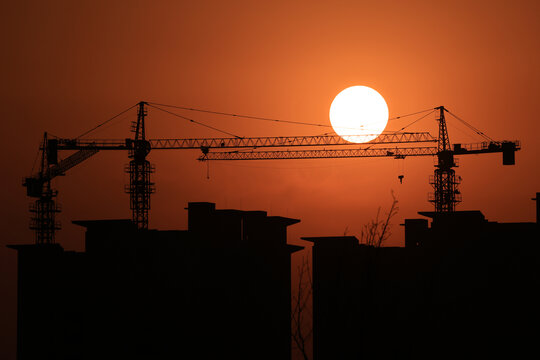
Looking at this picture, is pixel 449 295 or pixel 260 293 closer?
pixel 449 295

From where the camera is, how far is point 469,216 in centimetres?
3422

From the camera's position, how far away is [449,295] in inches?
1194

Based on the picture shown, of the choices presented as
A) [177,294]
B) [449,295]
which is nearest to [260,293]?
[177,294]

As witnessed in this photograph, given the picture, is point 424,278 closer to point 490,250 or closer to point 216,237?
point 490,250

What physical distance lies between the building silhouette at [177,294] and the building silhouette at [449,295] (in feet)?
9.62

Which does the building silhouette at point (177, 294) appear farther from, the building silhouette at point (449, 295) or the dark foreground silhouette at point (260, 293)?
the building silhouette at point (449, 295)

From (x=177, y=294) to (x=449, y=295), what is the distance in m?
14.1

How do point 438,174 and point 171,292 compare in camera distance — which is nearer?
point 171,292

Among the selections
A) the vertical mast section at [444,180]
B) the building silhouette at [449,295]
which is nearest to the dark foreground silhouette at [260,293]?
the building silhouette at [449,295]

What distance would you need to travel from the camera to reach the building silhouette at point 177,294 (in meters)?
32.3

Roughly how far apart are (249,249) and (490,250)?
40.5ft

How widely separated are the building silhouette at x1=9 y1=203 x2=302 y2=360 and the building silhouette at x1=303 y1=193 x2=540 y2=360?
9.62ft

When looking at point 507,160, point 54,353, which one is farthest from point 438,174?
point 54,353

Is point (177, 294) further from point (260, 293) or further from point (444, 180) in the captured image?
point (444, 180)
